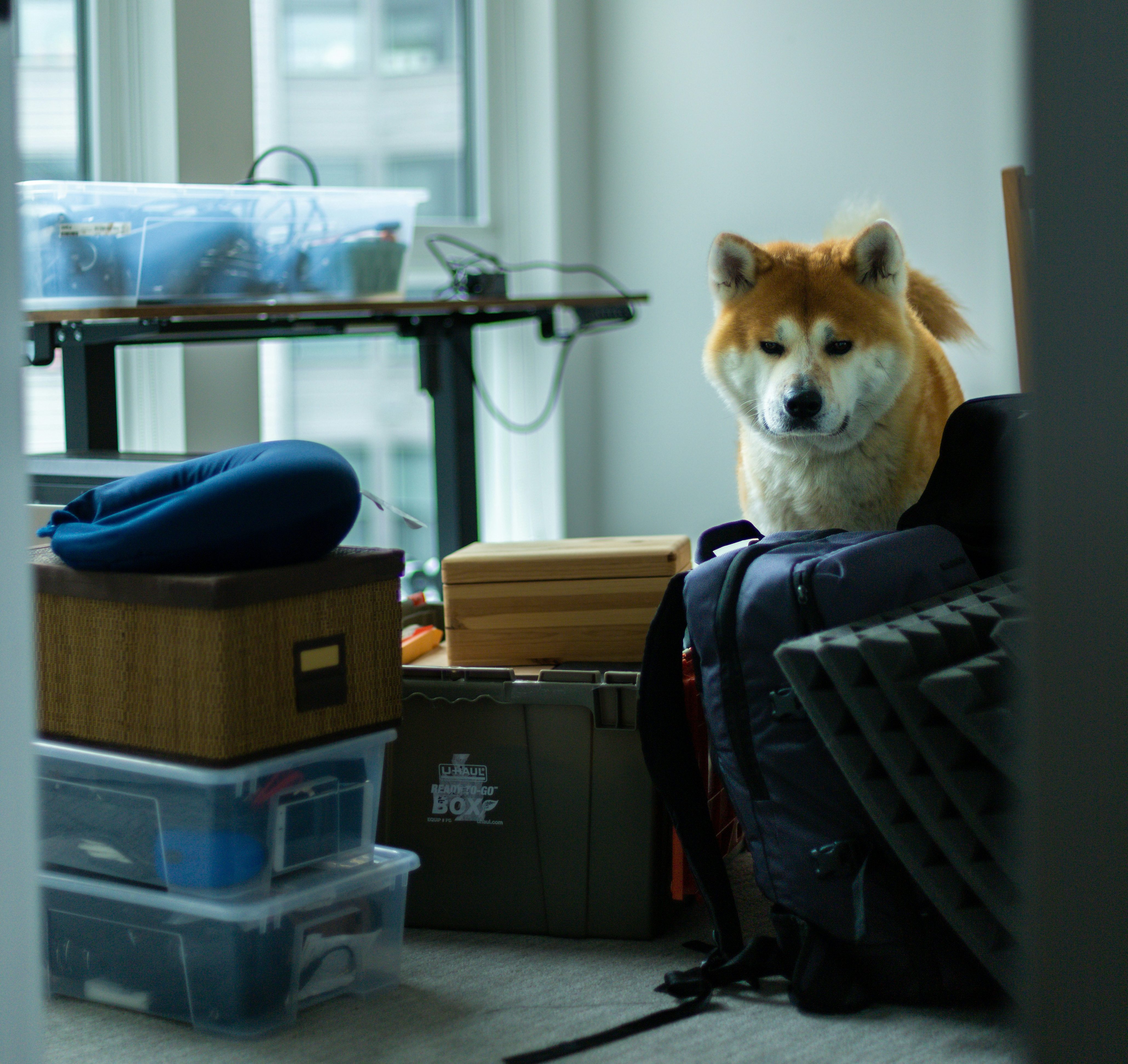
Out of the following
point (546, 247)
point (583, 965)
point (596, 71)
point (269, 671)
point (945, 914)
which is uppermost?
point (596, 71)

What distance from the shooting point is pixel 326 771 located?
1.34 metres

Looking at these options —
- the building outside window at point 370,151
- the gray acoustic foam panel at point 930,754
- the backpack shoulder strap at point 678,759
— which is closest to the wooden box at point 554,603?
the backpack shoulder strap at point 678,759

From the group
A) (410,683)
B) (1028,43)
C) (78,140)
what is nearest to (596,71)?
(78,140)

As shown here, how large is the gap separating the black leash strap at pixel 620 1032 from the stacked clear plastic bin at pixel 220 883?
256 mm

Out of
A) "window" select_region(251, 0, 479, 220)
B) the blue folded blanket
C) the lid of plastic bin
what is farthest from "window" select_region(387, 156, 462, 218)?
the lid of plastic bin

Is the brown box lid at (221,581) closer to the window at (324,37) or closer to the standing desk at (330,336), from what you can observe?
the standing desk at (330,336)

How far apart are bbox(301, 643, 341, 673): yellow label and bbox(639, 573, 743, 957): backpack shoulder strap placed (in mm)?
364

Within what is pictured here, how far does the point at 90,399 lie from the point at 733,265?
1.05 m

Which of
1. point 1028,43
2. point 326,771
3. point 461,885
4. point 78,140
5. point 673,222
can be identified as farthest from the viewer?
point 673,222

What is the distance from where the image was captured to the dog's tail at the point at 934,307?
192 centimetres

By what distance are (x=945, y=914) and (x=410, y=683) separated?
2.32 feet

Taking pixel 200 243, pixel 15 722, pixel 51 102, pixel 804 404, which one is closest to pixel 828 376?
pixel 804 404

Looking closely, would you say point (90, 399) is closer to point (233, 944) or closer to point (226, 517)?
point (226, 517)

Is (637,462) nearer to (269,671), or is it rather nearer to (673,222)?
(673,222)
